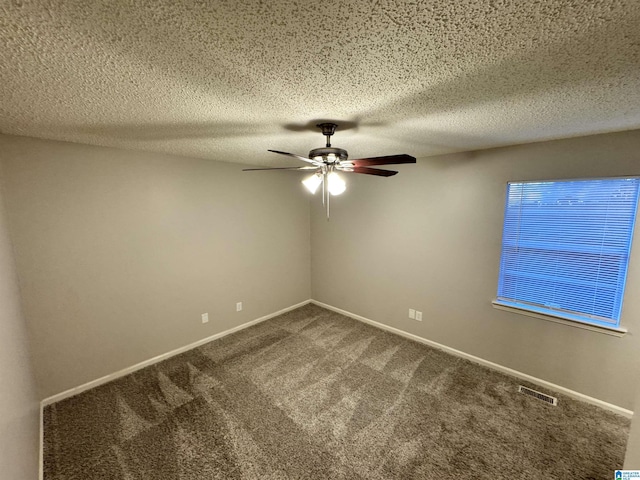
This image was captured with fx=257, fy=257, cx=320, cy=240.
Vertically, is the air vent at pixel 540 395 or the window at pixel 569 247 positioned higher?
the window at pixel 569 247

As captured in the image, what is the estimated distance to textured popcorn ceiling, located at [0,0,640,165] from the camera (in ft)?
2.59

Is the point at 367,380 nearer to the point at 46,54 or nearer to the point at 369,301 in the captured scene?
the point at 369,301

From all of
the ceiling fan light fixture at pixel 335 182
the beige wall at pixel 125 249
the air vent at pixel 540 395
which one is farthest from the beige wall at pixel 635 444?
the beige wall at pixel 125 249

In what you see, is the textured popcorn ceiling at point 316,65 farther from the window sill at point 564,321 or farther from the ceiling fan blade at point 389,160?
the window sill at point 564,321

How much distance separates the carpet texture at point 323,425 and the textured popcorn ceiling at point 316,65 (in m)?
2.31

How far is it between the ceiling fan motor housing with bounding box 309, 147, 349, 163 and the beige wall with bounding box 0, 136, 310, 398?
1.86 m

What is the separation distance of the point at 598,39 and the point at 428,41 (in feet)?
1.98

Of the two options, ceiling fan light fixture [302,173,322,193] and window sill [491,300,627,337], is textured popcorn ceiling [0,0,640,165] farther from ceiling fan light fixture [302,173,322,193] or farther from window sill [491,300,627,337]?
window sill [491,300,627,337]

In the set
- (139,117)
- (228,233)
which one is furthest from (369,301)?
(139,117)

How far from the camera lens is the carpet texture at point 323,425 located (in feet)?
5.70

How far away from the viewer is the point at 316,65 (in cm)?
109

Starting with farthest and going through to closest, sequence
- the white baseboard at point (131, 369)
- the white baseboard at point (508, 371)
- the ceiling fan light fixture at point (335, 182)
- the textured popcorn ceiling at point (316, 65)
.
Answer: the white baseboard at point (131, 369)
the white baseboard at point (508, 371)
the ceiling fan light fixture at point (335, 182)
the textured popcorn ceiling at point (316, 65)

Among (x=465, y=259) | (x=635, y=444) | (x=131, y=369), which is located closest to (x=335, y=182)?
(x=465, y=259)

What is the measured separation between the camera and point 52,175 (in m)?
2.19
